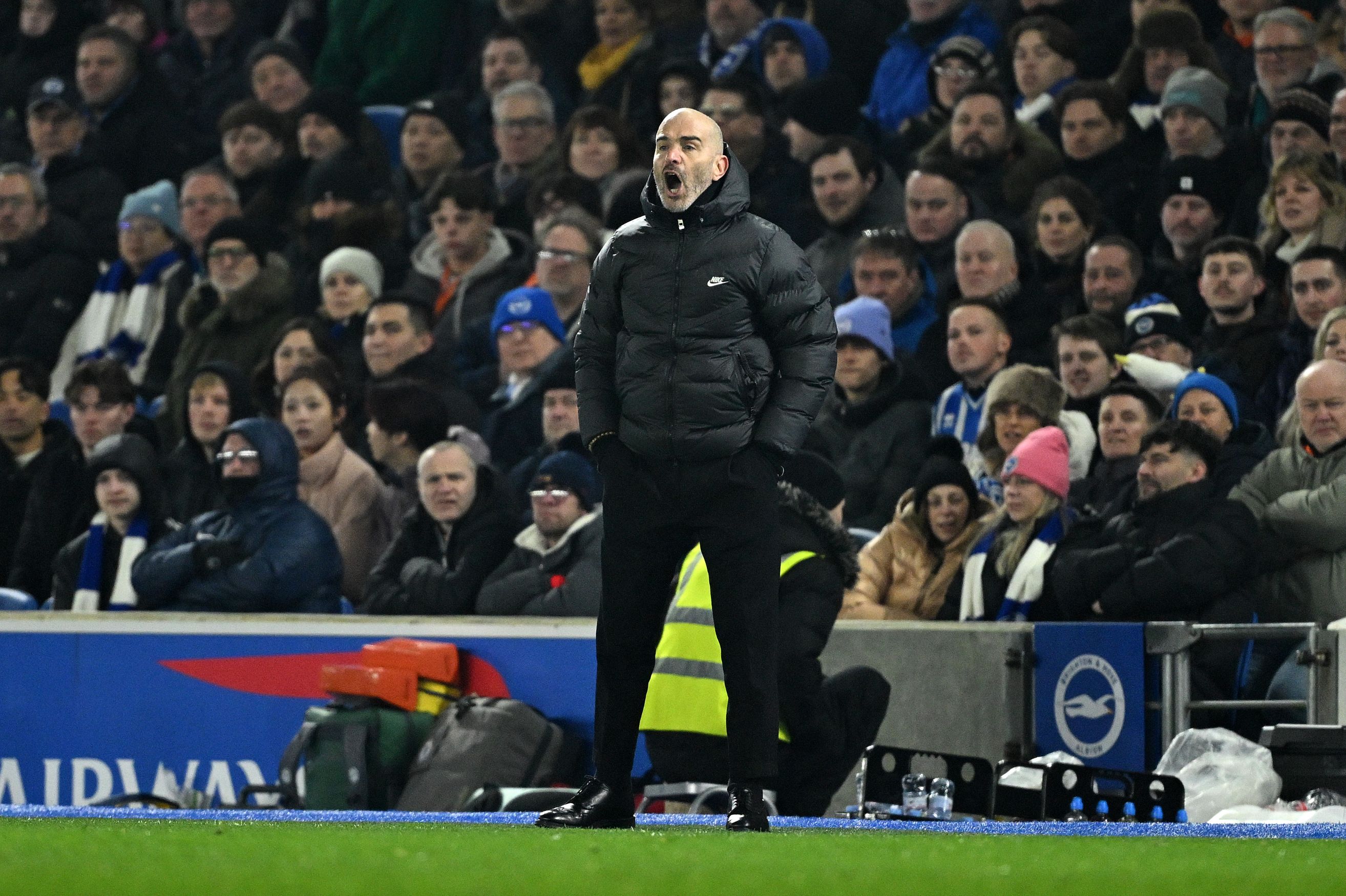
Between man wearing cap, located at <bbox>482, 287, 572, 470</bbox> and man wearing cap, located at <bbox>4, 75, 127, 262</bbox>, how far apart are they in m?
4.89

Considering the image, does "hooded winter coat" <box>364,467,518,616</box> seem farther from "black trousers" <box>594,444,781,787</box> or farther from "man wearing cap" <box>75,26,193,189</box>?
"man wearing cap" <box>75,26,193,189</box>

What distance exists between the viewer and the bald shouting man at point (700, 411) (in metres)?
7.19

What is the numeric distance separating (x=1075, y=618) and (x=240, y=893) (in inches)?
246

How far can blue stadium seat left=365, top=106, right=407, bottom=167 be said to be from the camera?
59.2 ft

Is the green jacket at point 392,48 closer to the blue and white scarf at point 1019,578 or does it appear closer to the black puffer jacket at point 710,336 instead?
the blue and white scarf at point 1019,578

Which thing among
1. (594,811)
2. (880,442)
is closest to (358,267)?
(880,442)

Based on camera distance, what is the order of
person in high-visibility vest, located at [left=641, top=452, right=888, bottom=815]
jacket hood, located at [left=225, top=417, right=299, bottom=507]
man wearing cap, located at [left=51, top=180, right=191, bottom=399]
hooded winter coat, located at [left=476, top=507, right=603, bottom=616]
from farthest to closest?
man wearing cap, located at [left=51, top=180, right=191, bottom=399]
jacket hood, located at [left=225, top=417, right=299, bottom=507]
hooded winter coat, located at [left=476, top=507, right=603, bottom=616]
person in high-visibility vest, located at [left=641, top=452, right=888, bottom=815]

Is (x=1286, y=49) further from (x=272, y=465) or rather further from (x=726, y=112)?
(x=272, y=465)

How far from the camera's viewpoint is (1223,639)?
9.73m

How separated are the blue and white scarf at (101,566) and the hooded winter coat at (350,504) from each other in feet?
2.94

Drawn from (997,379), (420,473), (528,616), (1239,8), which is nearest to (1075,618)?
(997,379)

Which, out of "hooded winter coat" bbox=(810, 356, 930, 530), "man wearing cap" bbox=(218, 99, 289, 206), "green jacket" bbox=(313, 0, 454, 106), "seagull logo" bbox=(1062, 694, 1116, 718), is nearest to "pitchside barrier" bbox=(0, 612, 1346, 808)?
"seagull logo" bbox=(1062, 694, 1116, 718)

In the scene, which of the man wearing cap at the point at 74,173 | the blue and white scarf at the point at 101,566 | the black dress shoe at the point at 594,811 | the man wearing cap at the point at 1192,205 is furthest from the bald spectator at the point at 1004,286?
the man wearing cap at the point at 74,173

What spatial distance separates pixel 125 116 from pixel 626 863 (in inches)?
560
